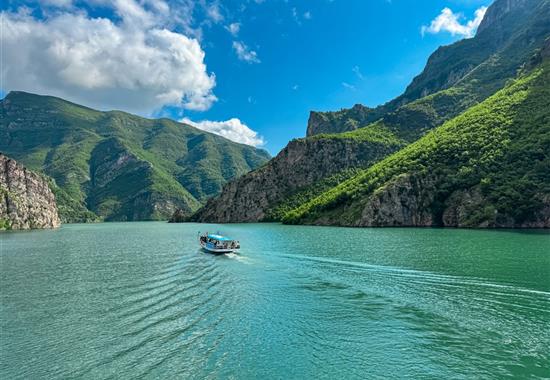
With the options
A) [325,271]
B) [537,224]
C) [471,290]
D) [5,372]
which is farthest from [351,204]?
[5,372]

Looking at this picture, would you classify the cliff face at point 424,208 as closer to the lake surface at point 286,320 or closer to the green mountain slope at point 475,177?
the green mountain slope at point 475,177

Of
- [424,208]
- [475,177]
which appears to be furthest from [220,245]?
[475,177]

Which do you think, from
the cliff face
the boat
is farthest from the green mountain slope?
the boat

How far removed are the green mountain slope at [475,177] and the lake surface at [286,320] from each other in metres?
65.1

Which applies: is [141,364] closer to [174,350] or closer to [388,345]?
[174,350]

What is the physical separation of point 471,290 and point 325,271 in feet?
65.6

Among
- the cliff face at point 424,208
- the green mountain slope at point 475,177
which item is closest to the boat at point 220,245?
the cliff face at point 424,208

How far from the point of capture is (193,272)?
56.9 meters

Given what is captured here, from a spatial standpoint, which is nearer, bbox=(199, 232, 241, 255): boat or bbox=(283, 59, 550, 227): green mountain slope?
bbox=(199, 232, 241, 255): boat

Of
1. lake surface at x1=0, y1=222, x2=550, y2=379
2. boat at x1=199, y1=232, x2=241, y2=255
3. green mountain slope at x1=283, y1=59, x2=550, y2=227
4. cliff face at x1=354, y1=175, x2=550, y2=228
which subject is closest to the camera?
lake surface at x1=0, y1=222, x2=550, y2=379

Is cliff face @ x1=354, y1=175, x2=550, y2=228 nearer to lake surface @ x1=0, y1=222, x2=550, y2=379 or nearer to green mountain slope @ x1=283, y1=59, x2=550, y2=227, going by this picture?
green mountain slope @ x1=283, y1=59, x2=550, y2=227

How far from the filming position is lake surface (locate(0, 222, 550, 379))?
23.7 meters

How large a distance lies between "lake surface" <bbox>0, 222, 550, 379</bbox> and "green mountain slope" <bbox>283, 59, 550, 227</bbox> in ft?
213

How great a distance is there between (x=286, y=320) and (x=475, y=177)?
400 ft
